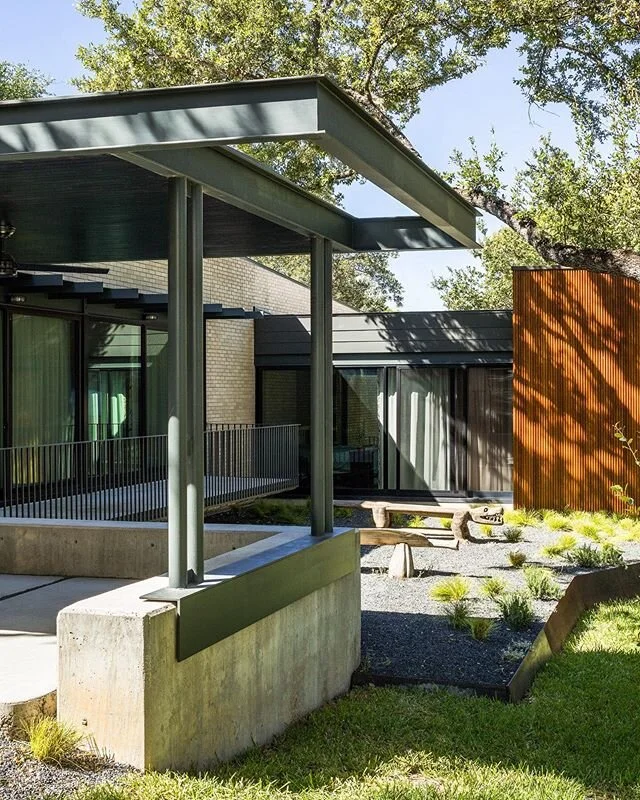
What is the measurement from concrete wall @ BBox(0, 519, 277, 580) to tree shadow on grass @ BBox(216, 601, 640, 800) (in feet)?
5.03

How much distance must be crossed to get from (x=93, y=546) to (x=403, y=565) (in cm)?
422

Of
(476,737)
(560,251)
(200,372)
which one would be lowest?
(476,737)

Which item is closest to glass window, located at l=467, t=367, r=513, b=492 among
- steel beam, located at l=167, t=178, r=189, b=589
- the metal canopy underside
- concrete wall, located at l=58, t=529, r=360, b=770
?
the metal canopy underside

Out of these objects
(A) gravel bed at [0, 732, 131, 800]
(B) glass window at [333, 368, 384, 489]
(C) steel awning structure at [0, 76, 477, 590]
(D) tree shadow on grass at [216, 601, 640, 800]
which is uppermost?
(C) steel awning structure at [0, 76, 477, 590]

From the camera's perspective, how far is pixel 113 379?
15672 mm

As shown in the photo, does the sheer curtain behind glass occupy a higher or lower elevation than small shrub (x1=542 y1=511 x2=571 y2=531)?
higher

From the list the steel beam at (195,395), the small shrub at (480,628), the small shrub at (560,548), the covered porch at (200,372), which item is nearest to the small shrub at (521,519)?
the small shrub at (560,548)

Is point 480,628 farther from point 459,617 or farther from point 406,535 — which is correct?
point 406,535

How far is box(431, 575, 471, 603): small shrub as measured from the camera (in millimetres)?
9680

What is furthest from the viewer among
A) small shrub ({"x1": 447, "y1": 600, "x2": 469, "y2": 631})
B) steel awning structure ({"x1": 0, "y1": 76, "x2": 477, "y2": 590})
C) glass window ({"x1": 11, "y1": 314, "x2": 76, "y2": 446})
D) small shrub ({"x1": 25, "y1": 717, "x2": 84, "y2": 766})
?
glass window ({"x1": 11, "y1": 314, "x2": 76, "y2": 446})

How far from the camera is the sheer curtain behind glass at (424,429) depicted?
18781 mm

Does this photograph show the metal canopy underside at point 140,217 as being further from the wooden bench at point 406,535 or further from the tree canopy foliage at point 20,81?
the tree canopy foliage at point 20,81

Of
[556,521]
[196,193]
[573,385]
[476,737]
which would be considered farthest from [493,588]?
[573,385]

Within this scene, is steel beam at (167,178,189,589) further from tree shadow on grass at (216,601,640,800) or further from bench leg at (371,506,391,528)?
bench leg at (371,506,391,528)
